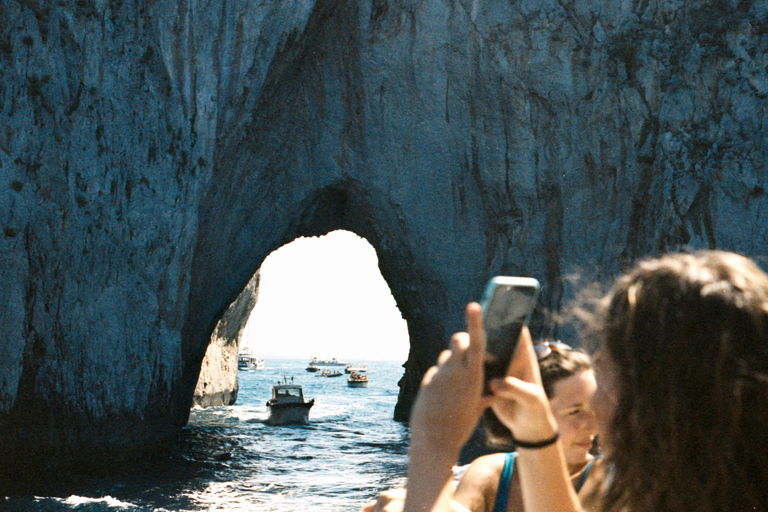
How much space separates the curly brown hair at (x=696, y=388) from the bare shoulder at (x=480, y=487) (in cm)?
86

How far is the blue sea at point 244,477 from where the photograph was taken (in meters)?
12.6

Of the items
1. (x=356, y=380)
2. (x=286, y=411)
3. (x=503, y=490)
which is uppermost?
(x=503, y=490)

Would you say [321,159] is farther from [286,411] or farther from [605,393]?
[605,393]

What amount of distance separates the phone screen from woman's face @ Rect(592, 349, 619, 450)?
146 mm

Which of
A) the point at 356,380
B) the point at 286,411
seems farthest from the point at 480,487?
the point at 356,380

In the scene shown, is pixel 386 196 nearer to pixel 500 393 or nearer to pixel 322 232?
pixel 322 232

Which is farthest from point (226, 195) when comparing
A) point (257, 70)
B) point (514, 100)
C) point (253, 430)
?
point (253, 430)

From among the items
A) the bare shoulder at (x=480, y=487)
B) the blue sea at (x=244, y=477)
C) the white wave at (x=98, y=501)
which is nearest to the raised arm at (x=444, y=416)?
the bare shoulder at (x=480, y=487)

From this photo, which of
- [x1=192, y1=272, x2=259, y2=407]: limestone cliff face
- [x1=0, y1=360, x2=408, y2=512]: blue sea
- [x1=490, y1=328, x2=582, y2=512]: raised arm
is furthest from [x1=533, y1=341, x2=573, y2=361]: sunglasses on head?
[x1=192, y1=272, x2=259, y2=407]: limestone cliff face

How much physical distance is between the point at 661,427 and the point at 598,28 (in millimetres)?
20792

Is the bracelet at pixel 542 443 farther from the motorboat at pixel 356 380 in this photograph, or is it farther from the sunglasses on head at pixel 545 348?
the motorboat at pixel 356 380

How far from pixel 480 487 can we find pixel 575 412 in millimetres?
474

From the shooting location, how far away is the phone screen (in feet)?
3.92

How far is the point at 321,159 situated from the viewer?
21.6 m
